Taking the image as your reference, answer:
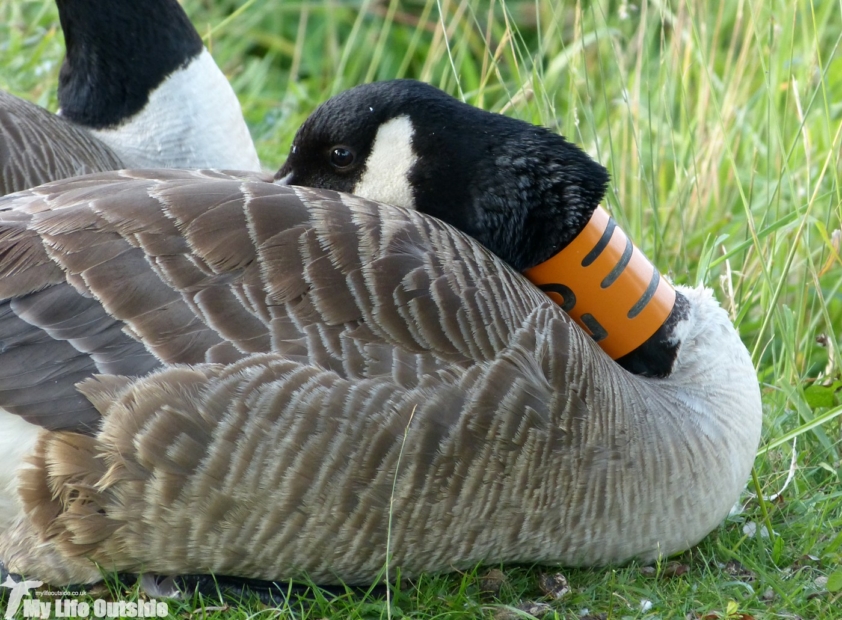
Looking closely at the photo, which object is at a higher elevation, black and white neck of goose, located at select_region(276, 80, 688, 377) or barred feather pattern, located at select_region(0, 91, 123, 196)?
black and white neck of goose, located at select_region(276, 80, 688, 377)

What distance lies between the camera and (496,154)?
344 centimetres

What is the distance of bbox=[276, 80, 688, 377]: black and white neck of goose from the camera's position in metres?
3.43

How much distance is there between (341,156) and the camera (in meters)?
3.54

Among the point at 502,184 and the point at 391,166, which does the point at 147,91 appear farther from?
the point at 502,184

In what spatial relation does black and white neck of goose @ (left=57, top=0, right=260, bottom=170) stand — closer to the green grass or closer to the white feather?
the white feather

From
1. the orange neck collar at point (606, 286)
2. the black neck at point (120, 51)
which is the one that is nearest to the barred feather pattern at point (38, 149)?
the black neck at point (120, 51)

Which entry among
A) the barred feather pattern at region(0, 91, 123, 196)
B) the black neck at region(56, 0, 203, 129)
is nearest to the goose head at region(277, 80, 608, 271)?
the barred feather pattern at region(0, 91, 123, 196)

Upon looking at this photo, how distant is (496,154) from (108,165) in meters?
2.41

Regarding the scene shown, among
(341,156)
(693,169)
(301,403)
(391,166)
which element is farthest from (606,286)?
(693,169)

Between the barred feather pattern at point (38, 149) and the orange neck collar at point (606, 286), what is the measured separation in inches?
92.2

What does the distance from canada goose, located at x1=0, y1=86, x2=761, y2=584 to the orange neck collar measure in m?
0.24

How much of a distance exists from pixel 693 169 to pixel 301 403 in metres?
2.89

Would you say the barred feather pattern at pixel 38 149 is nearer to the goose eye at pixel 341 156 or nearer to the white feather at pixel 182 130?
the white feather at pixel 182 130

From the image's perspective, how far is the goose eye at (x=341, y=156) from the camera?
3521 mm
